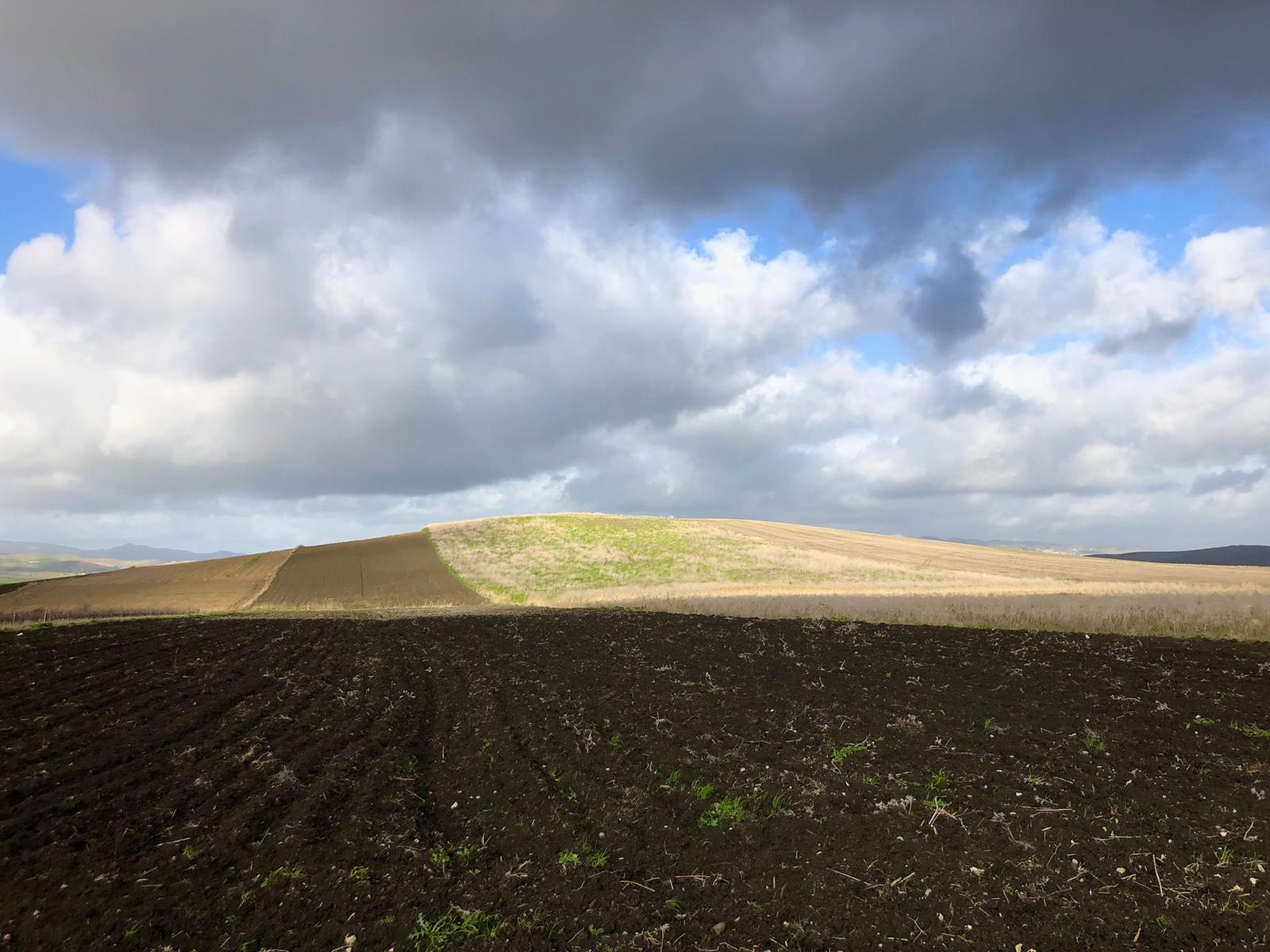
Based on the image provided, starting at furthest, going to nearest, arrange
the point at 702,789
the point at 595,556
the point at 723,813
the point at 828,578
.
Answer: the point at 595,556, the point at 828,578, the point at 702,789, the point at 723,813

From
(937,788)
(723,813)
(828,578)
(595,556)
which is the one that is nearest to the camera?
(723,813)

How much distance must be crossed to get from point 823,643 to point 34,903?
2047 cm

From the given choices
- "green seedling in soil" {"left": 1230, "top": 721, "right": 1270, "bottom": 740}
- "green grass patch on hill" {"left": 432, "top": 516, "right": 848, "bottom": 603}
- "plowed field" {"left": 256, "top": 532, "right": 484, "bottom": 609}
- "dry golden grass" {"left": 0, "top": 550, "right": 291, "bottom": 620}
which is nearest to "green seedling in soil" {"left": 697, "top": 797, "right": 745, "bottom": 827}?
"green seedling in soil" {"left": 1230, "top": 721, "right": 1270, "bottom": 740}

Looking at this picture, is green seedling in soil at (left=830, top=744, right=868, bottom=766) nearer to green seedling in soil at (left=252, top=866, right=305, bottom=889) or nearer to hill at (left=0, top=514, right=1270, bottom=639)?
green seedling in soil at (left=252, top=866, right=305, bottom=889)

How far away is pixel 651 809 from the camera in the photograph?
390 inches

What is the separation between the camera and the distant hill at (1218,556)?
347 feet

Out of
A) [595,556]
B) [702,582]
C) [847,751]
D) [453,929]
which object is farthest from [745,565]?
[453,929]

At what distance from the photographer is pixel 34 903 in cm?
767

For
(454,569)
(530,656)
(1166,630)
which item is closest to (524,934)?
(530,656)

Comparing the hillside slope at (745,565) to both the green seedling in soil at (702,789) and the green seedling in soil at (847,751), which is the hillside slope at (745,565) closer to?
the green seedling in soil at (847,751)

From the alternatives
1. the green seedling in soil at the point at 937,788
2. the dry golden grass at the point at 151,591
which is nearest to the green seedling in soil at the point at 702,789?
the green seedling in soil at the point at 937,788

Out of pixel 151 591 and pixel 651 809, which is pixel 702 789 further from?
pixel 151 591

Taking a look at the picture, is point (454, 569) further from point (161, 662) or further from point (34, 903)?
point (34, 903)

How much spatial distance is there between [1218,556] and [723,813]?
149090mm
